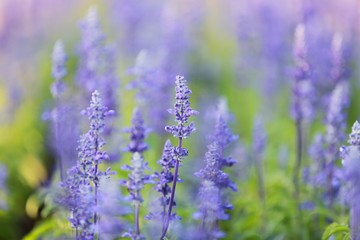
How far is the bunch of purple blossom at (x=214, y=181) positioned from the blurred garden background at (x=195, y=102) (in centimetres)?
27

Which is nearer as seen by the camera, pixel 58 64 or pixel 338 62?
pixel 58 64

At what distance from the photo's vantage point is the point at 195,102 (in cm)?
937

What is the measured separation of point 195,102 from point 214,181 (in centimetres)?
529

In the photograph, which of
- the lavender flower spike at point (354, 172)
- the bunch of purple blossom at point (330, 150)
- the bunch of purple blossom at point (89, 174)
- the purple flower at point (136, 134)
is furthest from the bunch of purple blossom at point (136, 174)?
the bunch of purple blossom at point (330, 150)

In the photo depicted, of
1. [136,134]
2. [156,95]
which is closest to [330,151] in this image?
[136,134]

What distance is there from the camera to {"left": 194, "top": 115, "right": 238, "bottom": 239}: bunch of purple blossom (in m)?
3.93

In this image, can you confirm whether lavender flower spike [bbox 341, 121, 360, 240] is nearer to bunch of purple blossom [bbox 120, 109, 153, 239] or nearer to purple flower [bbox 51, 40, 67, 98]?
bunch of purple blossom [bbox 120, 109, 153, 239]

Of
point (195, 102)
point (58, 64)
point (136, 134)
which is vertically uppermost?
point (195, 102)

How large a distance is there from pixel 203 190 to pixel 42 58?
8254 mm

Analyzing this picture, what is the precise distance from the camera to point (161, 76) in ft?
25.0

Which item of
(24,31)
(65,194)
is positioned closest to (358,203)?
(65,194)

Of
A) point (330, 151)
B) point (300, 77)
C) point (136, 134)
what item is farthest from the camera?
point (300, 77)

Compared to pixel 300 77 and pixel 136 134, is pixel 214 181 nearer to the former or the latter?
pixel 136 134

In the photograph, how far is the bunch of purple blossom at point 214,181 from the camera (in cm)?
393
